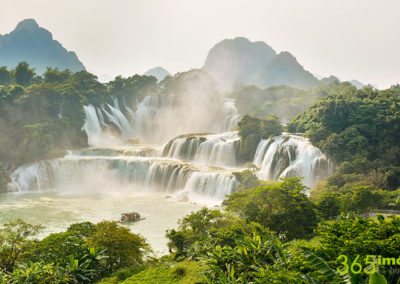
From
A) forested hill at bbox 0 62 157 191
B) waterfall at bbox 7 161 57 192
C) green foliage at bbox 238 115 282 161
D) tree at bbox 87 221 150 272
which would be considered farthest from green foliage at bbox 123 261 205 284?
waterfall at bbox 7 161 57 192

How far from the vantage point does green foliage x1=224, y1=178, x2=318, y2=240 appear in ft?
50.4

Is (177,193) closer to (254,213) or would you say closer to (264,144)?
(264,144)

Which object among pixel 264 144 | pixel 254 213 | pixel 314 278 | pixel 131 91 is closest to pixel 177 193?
pixel 264 144

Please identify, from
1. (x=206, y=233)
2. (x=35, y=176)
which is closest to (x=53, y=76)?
(x=35, y=176)

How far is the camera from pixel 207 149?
36.4m

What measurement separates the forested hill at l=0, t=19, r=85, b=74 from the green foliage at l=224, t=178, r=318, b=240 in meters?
137

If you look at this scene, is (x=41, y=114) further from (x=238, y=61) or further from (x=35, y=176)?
(x=238, y=61)

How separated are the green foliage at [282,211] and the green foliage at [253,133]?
1797 cm

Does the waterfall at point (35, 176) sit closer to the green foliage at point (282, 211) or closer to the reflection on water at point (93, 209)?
the reflection on water at point (93, 209)

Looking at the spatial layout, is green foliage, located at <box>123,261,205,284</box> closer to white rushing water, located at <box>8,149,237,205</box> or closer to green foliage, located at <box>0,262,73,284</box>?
green foliage, located at <box>0,262,73,284</box>

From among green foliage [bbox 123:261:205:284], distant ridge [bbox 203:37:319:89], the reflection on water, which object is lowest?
the reflection on water

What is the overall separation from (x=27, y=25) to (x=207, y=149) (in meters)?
131

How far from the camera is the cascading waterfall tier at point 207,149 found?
35688mm

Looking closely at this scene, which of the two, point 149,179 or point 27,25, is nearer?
point 149,179
